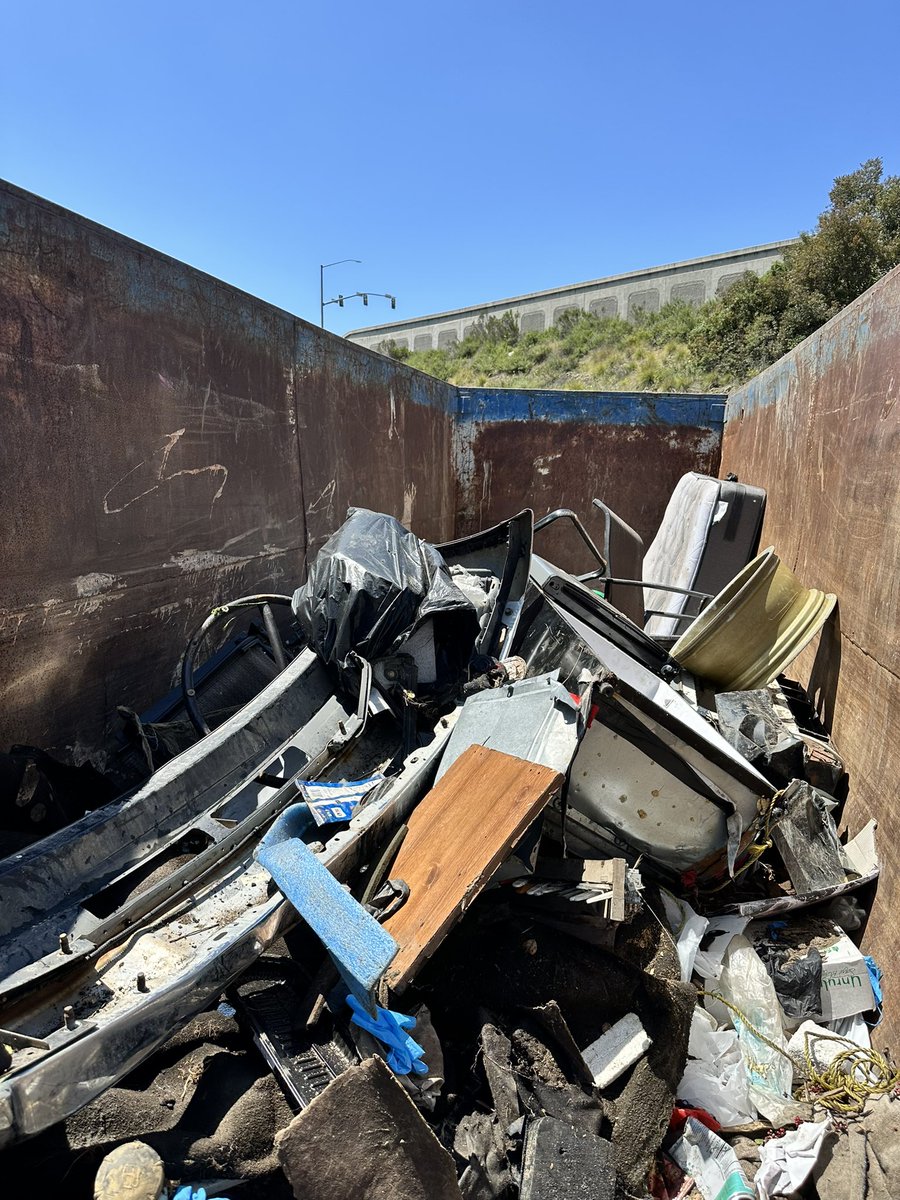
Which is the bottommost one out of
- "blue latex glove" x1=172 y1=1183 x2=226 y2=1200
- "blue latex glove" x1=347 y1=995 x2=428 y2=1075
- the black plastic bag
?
the black plastic bag

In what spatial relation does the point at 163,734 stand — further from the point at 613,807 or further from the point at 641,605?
the point at 641,605

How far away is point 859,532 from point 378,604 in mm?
2480

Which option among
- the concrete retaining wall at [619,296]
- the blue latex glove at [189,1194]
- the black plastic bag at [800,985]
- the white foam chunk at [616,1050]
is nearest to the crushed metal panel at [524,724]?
the white foam chunk at [616,1050]

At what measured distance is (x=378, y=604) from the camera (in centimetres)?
327

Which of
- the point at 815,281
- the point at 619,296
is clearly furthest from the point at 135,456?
the point at 619,296

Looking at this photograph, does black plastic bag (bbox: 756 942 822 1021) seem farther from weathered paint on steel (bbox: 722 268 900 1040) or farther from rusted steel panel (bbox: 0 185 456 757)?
rusted steel panel (bbox: 0 185 456 757)

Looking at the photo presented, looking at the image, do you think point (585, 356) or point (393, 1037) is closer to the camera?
point (393, 1037)

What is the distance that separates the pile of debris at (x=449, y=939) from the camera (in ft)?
5.43

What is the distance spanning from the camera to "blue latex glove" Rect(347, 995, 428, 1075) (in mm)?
1841

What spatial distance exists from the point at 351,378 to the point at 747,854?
16.2 ft

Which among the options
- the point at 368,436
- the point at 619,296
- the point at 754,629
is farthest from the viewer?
the point at 619,296

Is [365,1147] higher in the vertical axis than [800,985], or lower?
higher

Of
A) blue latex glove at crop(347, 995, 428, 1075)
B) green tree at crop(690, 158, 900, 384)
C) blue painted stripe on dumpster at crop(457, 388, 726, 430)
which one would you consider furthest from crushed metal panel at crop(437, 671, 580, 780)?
green tree at crop(690, 158, 900, 384)

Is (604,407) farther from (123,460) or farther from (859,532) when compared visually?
(123,460)
